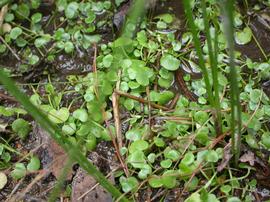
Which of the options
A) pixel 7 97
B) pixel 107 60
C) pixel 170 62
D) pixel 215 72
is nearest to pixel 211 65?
pixel 215 72

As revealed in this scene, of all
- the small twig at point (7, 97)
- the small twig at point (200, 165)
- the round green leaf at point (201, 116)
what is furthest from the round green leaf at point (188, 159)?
the small twig at point (7, 97)

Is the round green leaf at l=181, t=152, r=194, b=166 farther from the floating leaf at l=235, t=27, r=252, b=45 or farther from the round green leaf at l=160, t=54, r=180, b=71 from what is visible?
the floating leaf at l=235, t=27, r=252, b=45

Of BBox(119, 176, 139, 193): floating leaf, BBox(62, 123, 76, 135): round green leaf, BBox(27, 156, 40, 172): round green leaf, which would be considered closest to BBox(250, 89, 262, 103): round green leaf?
BBox(119, 176, 139, 193): floating leaf

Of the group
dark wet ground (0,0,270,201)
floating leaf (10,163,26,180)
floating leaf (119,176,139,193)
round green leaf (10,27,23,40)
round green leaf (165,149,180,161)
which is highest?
round green leaf (10,27,23,40)

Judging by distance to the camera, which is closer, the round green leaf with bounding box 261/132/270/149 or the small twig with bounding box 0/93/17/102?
the round green leaf with bounding box 261/132/270/149

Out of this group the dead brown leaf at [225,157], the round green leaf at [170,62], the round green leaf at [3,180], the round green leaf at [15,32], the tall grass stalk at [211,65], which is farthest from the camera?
the round green leaf at [15,32]

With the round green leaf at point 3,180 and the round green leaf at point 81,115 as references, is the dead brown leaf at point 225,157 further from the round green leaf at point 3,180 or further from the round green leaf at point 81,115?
the round green leaf at point 3,180

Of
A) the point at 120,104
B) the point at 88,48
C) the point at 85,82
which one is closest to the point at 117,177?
the point at 120,104

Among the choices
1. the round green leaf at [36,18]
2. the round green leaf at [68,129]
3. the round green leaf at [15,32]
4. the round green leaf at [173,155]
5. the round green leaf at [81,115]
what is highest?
the round green leaf at [36,18]

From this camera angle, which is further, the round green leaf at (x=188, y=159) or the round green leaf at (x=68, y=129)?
the round green leaf at (x=68, y=129)
